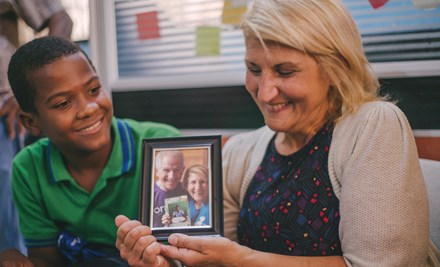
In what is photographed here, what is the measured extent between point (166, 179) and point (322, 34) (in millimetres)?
558

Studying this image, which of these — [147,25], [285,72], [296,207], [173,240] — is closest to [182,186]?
[173,240]

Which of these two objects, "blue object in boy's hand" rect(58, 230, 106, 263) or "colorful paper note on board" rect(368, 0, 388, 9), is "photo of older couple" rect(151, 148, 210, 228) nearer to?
"blue object in boy's hand" rect(58, 230, 106, 263)

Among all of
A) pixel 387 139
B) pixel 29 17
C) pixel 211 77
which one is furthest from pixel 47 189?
pixel 387 139

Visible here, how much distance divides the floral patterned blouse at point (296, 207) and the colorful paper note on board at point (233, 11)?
850 mm

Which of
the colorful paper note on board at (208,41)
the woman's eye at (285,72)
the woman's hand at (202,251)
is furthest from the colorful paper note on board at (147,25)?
the woman's hand at (202,251)

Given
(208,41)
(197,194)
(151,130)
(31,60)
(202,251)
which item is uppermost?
(208,41)

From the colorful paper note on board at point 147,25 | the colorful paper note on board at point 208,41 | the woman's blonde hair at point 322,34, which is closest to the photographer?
the woman's blonde hair at point 322,34

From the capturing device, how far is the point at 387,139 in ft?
3.59

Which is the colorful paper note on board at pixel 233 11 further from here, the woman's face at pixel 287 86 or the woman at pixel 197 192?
the woman at pixel 197 192

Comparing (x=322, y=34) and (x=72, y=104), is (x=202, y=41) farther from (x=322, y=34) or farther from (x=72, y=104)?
(x=322, y=34)

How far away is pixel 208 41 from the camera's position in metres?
2.09

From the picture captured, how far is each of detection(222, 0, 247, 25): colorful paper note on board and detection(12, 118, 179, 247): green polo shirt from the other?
796mm

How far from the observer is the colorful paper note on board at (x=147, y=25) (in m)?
2.26

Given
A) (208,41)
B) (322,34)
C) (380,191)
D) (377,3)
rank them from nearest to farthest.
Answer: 1. (380,191)
2. (322,34)
3. (377,3)
4. (208,41)
